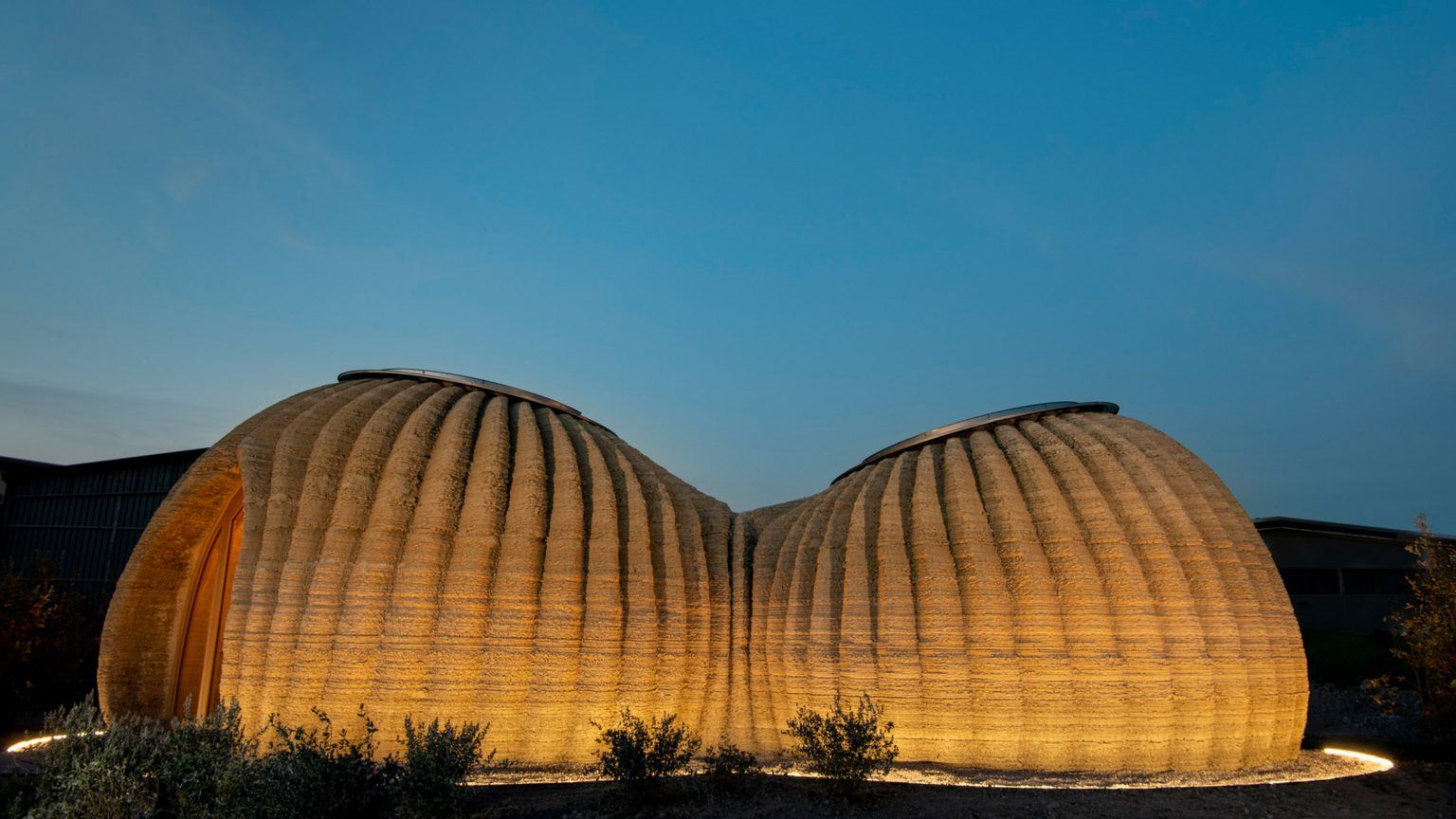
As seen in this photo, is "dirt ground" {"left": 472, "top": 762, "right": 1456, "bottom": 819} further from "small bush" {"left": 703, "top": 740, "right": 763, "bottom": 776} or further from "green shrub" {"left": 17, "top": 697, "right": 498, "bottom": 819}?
"green shrub" {"left": 17, "top": 697, "right": 498, "bottom": 819}

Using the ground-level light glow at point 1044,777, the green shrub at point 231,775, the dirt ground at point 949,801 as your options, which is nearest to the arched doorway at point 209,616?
the green shrub at point 231,775

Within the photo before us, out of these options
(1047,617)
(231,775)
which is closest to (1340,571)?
(1047,617)

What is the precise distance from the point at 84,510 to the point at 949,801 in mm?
23152

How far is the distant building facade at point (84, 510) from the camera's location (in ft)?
70.5

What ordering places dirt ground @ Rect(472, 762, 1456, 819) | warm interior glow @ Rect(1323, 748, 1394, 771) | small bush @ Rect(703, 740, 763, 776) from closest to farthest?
dirt ground @ Rect(472, 762, 1456, 819) < small bush @ Rect(703, 740, 763, 776) < warm interior glow @ Rect(1323, 748, 1394, 771)

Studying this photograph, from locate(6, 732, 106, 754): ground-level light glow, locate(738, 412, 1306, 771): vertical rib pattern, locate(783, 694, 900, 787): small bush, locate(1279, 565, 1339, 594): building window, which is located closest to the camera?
locate(783, 694, 900, 787): small bush

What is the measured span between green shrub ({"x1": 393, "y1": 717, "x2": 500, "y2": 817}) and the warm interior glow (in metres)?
12.3

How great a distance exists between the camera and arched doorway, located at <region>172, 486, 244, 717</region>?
1333 cm

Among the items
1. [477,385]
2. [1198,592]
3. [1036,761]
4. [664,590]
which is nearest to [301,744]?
[664,590]

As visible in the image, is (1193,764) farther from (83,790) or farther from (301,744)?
(83,790)

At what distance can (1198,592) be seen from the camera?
1134 cm

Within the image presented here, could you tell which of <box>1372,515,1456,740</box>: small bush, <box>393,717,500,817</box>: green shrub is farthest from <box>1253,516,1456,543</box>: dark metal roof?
<box>393,717,500,817</box>: green shrub

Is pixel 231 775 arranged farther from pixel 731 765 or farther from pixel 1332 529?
pixel 1332 529

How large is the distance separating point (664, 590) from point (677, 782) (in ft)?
9.12
